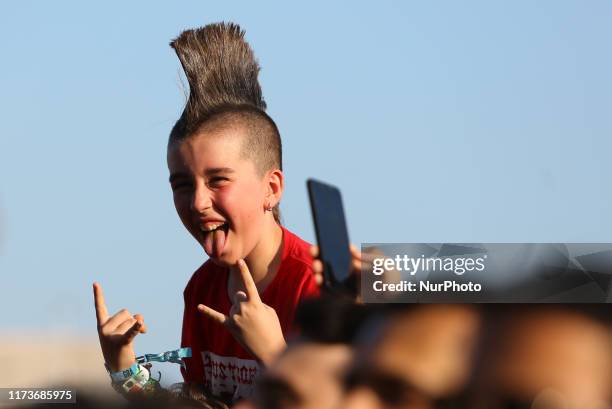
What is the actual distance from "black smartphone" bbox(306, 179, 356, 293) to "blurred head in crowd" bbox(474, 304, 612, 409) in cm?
A: 29

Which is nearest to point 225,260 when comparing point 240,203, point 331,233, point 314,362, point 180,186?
point 240,203

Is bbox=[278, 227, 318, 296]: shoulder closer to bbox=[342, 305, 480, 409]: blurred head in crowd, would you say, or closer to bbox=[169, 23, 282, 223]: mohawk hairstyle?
bbox=[169, 23, 282, 223]: mohawk hairstyle

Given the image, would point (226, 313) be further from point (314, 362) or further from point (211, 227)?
point (314, 362)

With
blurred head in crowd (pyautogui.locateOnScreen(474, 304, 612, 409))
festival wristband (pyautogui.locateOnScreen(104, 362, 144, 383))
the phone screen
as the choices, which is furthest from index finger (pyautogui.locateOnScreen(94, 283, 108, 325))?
blurred head in crowd (pyautogui.locateOnScreen(474, 304, 612, 409))

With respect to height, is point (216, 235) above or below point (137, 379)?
above

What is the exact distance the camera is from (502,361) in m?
0.65

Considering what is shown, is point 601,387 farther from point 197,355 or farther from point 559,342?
point 197,355

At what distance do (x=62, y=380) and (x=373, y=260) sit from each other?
62 centimetres

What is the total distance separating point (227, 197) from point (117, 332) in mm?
688

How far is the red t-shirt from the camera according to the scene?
392 centimetres

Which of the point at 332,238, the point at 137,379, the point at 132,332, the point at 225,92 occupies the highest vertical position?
the point at 225,92

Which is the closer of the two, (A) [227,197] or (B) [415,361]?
(B) [415,361]

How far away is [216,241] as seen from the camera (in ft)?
13.4

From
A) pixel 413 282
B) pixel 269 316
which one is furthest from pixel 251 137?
pixel 413 282
